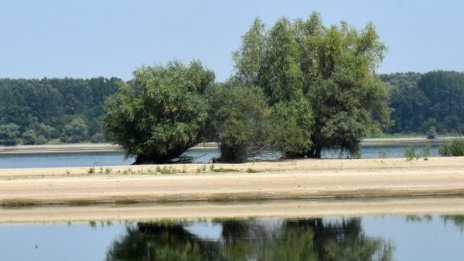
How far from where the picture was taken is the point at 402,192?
37.6m

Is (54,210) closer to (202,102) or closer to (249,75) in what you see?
(202,102)

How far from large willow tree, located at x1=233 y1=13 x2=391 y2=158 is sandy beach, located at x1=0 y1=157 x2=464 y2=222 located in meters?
6.32

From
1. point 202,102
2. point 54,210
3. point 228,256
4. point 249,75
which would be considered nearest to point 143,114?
point 202,102

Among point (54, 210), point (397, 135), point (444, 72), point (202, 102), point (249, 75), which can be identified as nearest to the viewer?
point (54, 210)

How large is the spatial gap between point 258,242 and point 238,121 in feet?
60.7

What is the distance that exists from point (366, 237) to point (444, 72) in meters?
122

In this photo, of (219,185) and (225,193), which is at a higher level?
(219,185)

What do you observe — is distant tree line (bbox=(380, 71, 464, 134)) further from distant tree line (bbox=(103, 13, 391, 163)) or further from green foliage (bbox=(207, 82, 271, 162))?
green foliage (bbox=(207, 82, 271, 162))

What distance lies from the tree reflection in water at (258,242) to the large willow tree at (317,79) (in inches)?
622

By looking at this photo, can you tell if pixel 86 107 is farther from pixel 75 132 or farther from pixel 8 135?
pixel 8 135

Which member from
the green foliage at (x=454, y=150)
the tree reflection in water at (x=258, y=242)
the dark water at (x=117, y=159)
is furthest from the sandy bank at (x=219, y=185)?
the dark water at (x=117, y=159)

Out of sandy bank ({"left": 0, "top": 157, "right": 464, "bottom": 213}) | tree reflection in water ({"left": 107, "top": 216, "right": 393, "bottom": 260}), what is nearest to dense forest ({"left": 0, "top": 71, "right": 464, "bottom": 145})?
sandy bank ({"left": 0, "top": 157, "right": 464, "bottom": 213})

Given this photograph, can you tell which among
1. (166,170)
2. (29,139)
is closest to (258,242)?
(166,170)

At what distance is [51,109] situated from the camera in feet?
478
